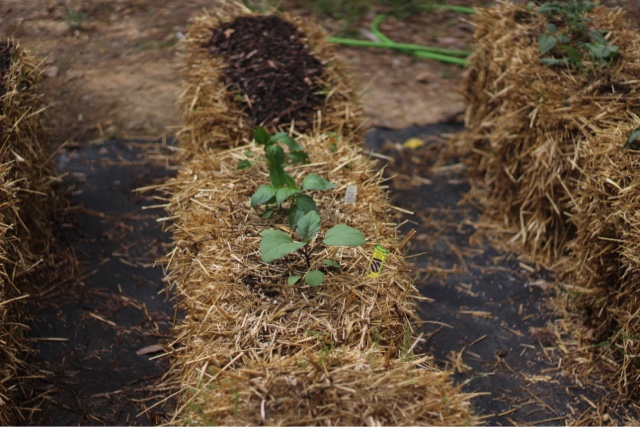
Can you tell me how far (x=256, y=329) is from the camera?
2369 millimetres

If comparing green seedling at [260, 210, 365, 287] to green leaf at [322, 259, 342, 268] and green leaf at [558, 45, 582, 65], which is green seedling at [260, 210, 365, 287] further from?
green leaf at [558, 45, 582, 65]

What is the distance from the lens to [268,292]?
254 centimetres

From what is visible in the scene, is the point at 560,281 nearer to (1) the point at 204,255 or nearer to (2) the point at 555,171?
(2) the point at 555,171

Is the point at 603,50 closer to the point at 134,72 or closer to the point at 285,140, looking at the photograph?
the point at 285,140

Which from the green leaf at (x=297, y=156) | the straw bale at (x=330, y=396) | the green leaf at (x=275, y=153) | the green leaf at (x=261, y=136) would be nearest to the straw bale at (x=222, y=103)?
the green leaf at (x=261, y=136)

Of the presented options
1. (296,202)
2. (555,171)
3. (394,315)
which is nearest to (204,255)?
(296,202)

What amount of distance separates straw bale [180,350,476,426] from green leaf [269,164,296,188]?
0.98m

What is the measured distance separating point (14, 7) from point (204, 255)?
181 cm

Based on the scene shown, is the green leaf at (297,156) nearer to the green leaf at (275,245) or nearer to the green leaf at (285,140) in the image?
the green leaf at (285,140)

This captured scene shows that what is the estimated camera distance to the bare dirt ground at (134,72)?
4148mm

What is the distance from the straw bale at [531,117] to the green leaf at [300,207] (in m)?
1.55

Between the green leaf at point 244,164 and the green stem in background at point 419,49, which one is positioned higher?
the green leaf at point 244,164

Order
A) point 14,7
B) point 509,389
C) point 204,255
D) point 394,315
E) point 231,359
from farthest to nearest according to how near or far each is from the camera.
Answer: point 14,7 → point 509,389 → point 204,255 → point 394,315 → point 231,359

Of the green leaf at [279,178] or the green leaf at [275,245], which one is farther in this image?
the green leaf at [279,178]
